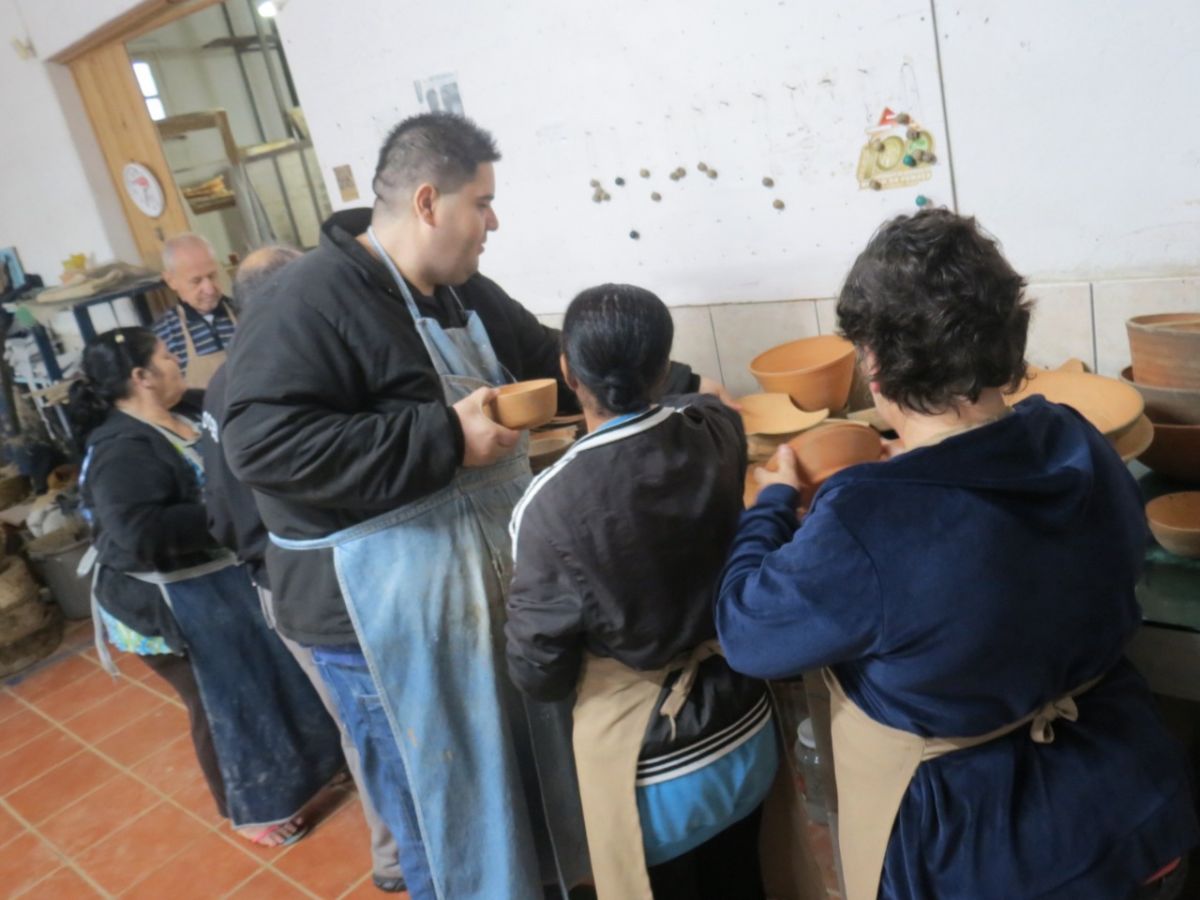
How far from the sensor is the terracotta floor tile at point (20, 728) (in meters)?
3.33

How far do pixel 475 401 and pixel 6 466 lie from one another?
4.89 m

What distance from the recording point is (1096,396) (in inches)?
58.2

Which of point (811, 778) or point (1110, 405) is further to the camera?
point (811, 778)

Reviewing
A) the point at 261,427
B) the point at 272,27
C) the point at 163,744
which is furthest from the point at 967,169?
the point at 272,27

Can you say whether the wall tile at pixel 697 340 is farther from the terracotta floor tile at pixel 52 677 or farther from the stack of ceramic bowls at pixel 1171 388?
the terracotta floor tile at pixel 52 677

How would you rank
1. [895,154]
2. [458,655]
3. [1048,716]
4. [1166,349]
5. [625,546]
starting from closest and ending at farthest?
[1048,716]
[625,546]
[1166,349]
[458,655]
[895,154]

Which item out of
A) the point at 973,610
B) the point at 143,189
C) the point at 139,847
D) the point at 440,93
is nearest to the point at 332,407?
the point at 973,610

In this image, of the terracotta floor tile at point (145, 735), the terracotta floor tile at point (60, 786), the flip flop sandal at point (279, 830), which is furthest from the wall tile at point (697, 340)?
the terracotta floor tile at point (60, 786)

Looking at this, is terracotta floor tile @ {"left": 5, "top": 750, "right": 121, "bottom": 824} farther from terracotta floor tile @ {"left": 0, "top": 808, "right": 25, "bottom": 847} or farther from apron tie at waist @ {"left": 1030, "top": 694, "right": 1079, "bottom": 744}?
apron tie at waist @ {"left": 1030, "top": 694, "right": 1079, "bottom": 744}

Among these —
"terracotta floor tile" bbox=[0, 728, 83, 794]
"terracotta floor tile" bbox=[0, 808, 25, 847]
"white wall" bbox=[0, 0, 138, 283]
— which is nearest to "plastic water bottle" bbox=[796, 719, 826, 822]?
"terracotta floor tile" bbox=[0, 808, 25, 847]

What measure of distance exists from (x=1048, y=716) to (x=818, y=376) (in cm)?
95

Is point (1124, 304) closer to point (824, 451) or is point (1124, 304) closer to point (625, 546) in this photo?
point (824, 451)

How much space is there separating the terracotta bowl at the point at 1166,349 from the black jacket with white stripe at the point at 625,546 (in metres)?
0.74

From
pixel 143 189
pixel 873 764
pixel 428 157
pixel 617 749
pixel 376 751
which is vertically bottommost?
pixel 376 751
